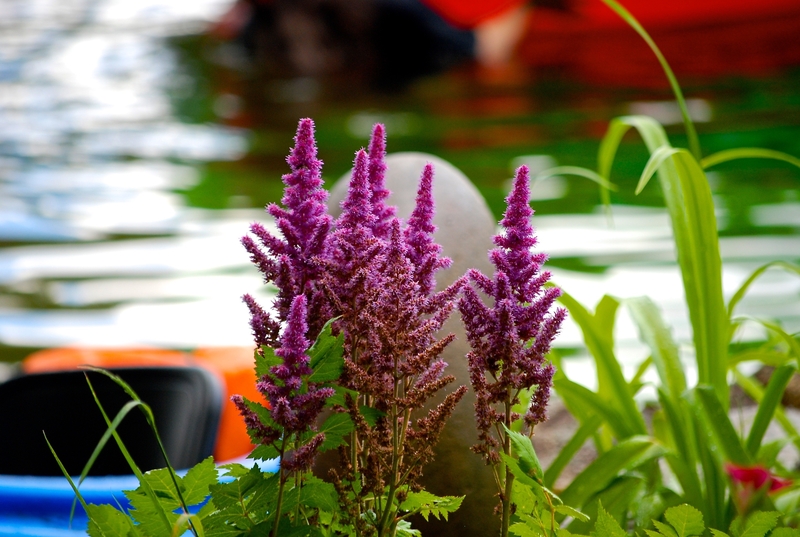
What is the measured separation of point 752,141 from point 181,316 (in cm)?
462

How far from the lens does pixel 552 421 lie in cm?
285

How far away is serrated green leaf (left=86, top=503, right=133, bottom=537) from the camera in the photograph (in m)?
0.97

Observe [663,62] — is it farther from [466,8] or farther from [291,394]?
[466,8]

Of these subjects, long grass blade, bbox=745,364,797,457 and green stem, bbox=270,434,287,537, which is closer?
green stem, bbox=270,434,287,537

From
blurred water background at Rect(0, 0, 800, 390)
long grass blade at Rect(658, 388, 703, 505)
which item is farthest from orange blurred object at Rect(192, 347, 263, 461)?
blurred water background at Rect(0, 0, 800, 390)

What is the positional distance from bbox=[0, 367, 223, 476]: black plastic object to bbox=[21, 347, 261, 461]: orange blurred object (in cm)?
14

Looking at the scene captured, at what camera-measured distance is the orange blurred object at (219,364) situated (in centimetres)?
196

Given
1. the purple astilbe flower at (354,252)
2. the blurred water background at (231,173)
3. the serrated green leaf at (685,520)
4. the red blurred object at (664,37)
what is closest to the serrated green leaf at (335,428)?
the purple astilbe flower at (354,252)

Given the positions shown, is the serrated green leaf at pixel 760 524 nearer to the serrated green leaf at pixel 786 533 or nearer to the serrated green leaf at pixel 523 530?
the serrated green leaf at pixel 786 533

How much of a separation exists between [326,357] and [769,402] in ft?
3.18

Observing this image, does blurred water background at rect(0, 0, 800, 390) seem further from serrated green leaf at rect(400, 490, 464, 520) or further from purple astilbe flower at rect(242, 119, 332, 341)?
purple astilbe flower at rect(242, 119, 332, 341)

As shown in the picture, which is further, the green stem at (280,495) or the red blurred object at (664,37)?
the red blurred object at (664,37)

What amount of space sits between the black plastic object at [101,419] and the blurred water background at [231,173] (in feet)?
6.54

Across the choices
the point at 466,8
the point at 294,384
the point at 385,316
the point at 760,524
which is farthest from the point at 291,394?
the point at 466,8
